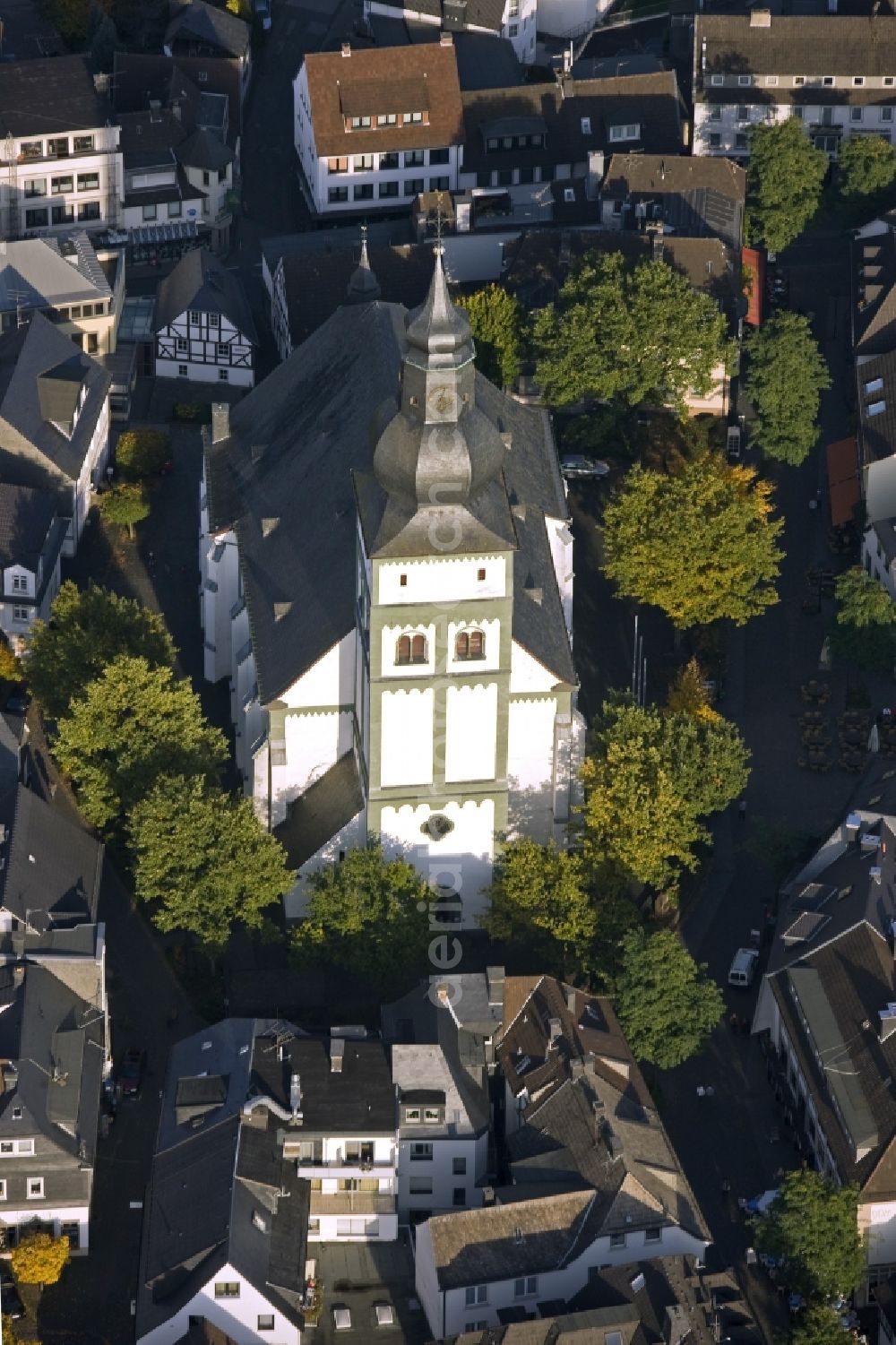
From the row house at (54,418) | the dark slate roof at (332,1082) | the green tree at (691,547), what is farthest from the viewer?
the row house at (54,418)

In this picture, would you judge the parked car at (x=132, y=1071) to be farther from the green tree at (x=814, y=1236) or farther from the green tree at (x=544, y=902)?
the green tree at (x=814, y=1236)

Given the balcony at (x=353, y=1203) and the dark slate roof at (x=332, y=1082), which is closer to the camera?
the dark slate roof at (x=332, y=1082)

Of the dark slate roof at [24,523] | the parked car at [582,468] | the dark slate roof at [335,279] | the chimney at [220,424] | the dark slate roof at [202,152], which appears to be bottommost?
the parked car at [582,468]

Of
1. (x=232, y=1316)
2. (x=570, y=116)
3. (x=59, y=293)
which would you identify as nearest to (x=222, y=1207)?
(x=232, y=1316)

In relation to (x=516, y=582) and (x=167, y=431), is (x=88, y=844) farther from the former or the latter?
(x=167, y=431)

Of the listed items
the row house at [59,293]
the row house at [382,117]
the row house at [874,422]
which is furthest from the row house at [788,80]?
the row house at [59,293]

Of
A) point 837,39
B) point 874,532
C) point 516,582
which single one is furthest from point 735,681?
point 837,39

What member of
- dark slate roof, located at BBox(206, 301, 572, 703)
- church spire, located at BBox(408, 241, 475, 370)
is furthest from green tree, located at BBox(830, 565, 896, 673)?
church spire, located at BBox(408, 241, 475, 370)
